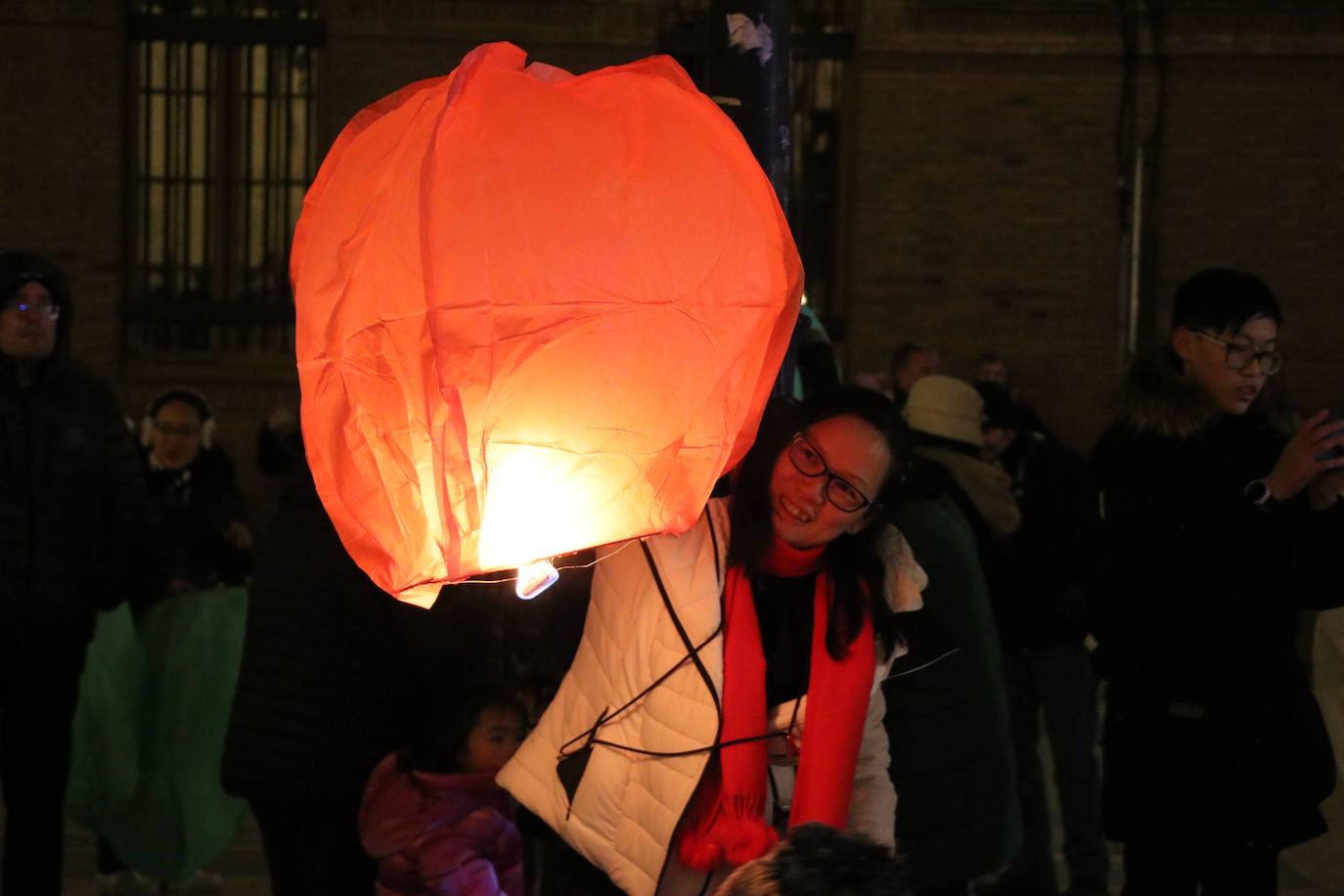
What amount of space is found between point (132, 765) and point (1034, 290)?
10.3 m

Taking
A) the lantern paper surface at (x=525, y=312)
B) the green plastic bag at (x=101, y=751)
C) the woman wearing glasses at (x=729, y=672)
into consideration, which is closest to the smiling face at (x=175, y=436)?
the green plastic bag at (x=101, y=751)

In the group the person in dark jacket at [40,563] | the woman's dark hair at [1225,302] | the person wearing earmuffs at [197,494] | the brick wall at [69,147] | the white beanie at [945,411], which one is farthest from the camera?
the brick wall at [69,147]

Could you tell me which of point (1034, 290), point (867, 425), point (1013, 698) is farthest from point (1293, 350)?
point (867, 425)

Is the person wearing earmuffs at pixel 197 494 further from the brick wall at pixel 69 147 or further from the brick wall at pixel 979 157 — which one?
the brick wall at pixel 69 147

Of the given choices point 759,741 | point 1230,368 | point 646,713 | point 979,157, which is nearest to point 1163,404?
point 1230,368

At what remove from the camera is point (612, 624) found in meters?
3.17

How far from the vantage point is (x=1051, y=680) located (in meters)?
7.08

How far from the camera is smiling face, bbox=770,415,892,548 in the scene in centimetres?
305

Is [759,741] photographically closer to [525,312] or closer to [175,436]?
[525,312]

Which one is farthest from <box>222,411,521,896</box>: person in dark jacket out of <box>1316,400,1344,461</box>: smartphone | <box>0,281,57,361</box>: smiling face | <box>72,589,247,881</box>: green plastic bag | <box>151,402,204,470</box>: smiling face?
<box>151,402,204,470</box>: smiling face

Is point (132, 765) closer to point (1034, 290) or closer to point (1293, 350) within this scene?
point (1034, 290)

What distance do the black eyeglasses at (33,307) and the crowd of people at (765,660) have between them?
1cm

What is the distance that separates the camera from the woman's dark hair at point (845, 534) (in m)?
3.10

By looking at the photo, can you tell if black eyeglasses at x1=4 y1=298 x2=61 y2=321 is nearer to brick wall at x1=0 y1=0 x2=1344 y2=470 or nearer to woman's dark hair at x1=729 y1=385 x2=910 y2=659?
woman's dark hair at x1=729 y1=385 x2=910 y2=659
